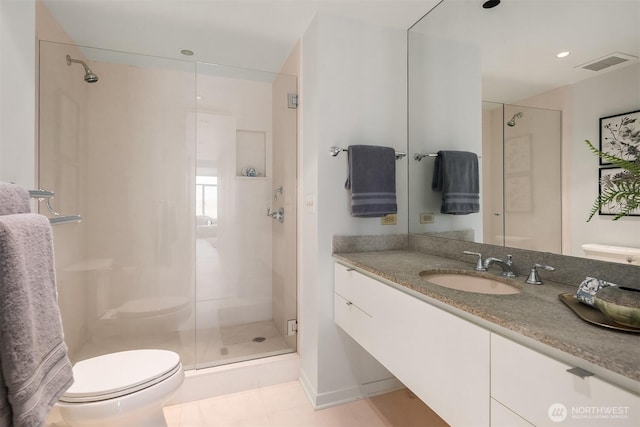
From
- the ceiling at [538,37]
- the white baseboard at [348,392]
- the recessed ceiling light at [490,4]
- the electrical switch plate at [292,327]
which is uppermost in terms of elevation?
the recessed ceiling light at [490,4]

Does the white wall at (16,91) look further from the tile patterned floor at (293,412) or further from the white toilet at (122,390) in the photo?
the tile patterned floor at (293,412)

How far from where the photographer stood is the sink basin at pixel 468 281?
4.13 feet

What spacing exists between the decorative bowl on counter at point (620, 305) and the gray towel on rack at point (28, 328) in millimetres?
1301

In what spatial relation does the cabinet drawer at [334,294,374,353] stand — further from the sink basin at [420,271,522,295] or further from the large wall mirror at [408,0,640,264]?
the large wall mirror at [408,0,640,264]

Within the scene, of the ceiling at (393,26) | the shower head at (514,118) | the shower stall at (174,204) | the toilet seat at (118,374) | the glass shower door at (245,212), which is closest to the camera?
the ceiling at (393,26)

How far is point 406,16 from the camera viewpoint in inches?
71.1

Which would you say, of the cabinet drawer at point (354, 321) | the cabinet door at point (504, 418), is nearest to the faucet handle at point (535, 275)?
the cabinet door at point (504, 418)

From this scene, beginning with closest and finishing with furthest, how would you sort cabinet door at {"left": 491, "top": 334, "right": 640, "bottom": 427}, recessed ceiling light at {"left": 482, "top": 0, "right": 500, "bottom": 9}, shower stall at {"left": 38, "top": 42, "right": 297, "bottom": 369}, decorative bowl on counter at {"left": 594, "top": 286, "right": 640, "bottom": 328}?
cabinet door at {"left": 491, "top": 334, "right": 640, "bottom": 427}, decorative bowl on counter at {"left": 594, "top": 286, "right": 640, "bottom": 328}, recessed ceiling light at {"left": 482, "top": 0, "right": 500, "bottom": 9}, shower stall at {"left": 38, "top": 42, "right": 297, "bottom": 369}

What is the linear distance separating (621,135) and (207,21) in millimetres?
2030

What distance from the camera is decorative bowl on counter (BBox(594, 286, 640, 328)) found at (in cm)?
70

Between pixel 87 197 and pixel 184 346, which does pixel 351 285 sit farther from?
pixel 87 197

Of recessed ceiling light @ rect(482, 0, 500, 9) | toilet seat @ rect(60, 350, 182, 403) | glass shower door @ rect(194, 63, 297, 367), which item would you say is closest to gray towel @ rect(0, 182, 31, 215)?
toilet seat @ rect(60, 350, 182, 403)

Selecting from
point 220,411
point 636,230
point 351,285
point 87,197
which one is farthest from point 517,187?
point 87,197

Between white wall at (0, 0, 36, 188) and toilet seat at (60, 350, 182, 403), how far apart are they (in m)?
0.84
